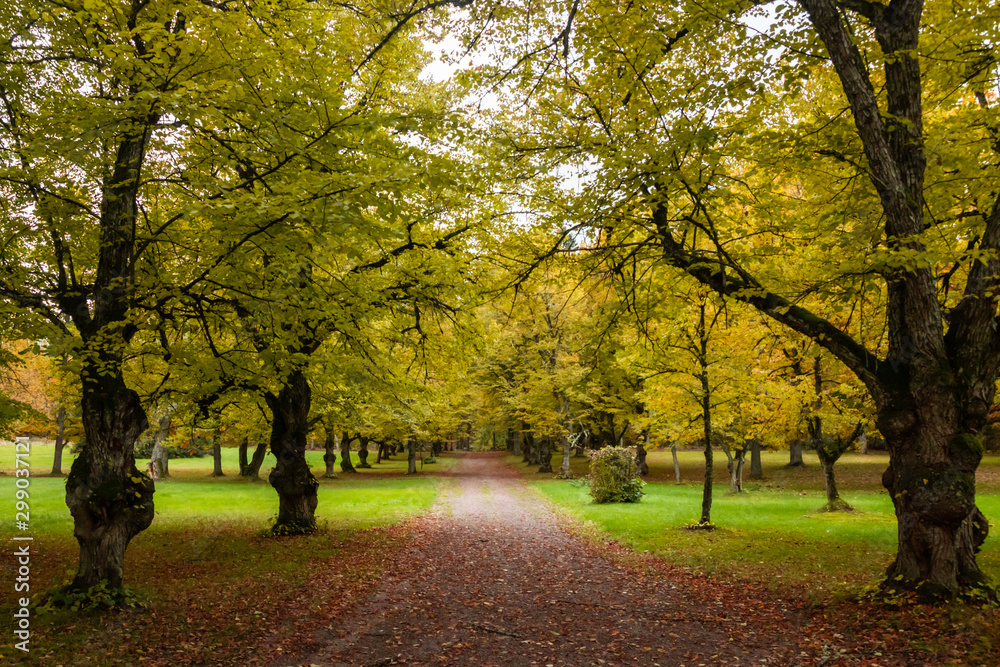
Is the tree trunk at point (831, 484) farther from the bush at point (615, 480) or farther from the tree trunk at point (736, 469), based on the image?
the tree trunk at point (736, 469)

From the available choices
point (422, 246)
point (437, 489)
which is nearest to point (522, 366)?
point (437, 489)

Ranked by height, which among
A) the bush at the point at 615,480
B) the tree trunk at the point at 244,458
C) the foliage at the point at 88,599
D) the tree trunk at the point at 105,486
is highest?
the tree trunk at the point at 105,486

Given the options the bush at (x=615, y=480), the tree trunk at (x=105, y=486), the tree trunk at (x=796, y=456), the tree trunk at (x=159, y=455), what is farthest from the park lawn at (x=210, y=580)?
the tree trunk at (x=796, y=456)

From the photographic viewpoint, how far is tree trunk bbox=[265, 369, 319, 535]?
40.3 feet

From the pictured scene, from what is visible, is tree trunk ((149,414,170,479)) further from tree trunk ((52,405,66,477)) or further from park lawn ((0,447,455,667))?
park lawn ((0,447,455,667))

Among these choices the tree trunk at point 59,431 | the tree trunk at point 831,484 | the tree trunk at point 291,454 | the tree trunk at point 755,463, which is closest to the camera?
the tree trunk at point 291,454

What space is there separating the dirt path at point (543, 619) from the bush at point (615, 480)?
777 cm

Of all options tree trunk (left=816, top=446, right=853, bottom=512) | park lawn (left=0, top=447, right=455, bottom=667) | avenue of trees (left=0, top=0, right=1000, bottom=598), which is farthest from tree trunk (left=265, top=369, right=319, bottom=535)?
tree trunk (left=816, top=446, right=853, bottom=512)

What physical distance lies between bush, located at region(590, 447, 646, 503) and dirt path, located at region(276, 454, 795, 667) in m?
7.77

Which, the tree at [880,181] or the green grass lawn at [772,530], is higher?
the tree at [880,181]

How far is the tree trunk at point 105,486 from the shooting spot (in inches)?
259

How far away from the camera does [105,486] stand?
6.65 metres

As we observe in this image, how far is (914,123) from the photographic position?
6215 mm

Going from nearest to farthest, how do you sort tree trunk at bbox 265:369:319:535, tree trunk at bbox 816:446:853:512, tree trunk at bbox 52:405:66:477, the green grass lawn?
the green grass lawn < tree trunk at bbox 265:369:319:535 < tree trunk at bbox 816:446:853:512 < tree trunk at bbox 52:405:66:477
